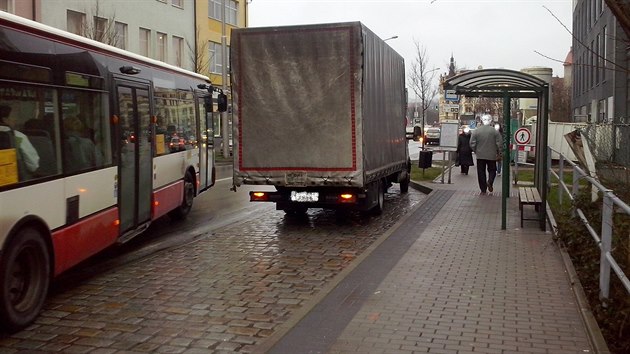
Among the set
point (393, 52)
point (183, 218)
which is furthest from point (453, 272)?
point (393, 52)

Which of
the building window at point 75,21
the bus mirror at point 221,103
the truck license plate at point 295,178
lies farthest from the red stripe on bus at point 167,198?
the building window at point 75,21

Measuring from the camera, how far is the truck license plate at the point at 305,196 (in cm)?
1186

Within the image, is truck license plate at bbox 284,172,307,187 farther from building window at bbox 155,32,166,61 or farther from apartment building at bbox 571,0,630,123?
building window at bbox 155,32,166,61

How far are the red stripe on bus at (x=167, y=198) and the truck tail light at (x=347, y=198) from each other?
2859 millimetres

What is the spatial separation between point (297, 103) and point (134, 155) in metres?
3.19

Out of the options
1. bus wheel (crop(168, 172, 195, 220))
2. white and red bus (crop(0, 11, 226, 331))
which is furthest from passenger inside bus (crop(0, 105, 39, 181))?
bus wheel (crop(168, 172, 195, 220))

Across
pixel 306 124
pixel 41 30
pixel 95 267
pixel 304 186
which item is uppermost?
pixel 41 30

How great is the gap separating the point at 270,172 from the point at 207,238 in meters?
1.70

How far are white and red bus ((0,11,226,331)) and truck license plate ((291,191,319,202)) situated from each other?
221cm

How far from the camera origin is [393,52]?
14836mm

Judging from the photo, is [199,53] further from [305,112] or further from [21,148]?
[21,148]

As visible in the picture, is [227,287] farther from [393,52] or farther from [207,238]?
[393,52]

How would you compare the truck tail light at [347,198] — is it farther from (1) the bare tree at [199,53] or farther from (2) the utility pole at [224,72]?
(1) the bare tree at [199,53]

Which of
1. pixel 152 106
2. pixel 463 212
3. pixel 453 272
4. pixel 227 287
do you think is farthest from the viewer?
pixel 463 212
